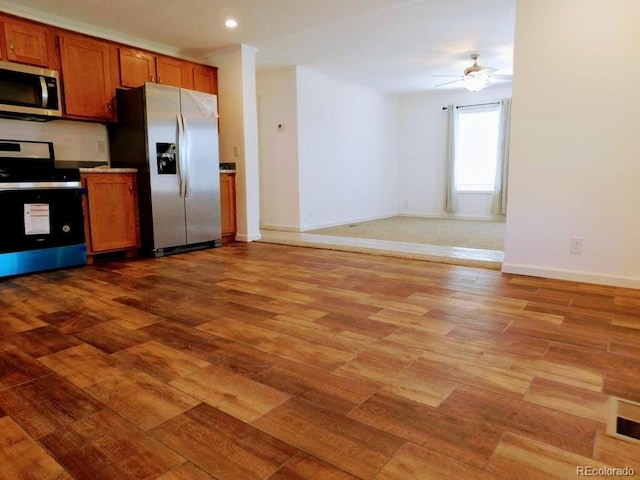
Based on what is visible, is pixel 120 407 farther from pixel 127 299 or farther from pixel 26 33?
pixel 26 33

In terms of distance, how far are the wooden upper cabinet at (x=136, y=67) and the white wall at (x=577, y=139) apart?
3.57 metres

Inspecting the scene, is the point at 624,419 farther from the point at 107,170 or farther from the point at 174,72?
the point at 174,72

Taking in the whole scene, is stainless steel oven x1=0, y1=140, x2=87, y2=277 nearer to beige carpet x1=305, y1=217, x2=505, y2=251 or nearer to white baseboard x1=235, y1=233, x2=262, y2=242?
white baseboard x1=235, y1=233, x2=262, y2=242

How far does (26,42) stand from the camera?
11.5 feet

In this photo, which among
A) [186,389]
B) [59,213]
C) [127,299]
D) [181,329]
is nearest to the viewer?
[186,389]

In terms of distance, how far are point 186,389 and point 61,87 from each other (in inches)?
138

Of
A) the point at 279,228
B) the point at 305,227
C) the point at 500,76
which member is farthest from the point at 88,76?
the point at 500,76

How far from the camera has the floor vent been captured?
3.98 ft

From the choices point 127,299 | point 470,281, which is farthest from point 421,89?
point 127,299

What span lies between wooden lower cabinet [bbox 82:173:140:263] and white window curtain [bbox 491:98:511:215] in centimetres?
576

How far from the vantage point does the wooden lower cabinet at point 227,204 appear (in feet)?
15.9

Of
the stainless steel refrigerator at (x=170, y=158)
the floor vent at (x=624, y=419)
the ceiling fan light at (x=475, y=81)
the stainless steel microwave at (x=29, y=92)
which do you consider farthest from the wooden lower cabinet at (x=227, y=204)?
the floor vent at (x=624, y=419)

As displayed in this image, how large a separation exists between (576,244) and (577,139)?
0.75 metres

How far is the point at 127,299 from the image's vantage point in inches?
105
